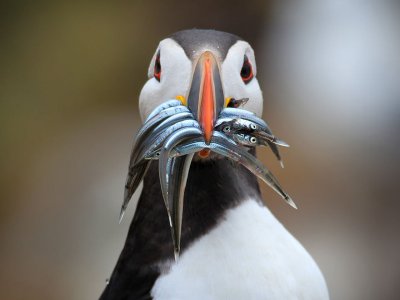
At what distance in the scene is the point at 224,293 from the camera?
1.77 m

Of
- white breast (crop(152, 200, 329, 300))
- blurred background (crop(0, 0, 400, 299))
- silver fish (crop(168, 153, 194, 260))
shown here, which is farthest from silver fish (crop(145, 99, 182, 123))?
blurred background (crop(0, 0, 400, 299))

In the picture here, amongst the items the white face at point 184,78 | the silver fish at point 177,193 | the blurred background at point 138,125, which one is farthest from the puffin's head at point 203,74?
the blurred background at point 138,125

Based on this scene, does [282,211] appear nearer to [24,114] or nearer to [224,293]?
[24,114]

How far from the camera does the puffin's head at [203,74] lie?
166 cm

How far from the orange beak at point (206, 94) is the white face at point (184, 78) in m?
0.04

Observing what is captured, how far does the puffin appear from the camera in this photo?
1632 mm

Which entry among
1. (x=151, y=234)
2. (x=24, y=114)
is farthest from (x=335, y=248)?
(x=151, y=234)

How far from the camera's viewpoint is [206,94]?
164 centimetres

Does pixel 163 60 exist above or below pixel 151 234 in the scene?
above

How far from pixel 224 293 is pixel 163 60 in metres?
0.57

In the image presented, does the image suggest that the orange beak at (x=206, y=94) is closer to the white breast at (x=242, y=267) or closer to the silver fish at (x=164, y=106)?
the silver fish at (x=164, y=106)

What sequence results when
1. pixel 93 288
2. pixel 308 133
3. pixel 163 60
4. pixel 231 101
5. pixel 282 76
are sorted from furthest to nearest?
pixel 282 76, pixel 308 133, pixel 93 288, pixel 163 60, pixel 231 101

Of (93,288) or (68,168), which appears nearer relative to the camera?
(93,288)

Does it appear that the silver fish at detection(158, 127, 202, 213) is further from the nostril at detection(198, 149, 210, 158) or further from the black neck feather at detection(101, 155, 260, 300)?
the black neck feather at detection(101, 155, 260, 300)
